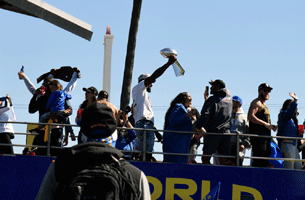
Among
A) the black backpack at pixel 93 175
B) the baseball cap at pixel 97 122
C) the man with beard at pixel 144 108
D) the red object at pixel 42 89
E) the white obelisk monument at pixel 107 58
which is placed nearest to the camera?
the black backpack at pixel 93 175

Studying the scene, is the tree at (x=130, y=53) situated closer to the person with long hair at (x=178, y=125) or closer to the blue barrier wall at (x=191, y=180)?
the blue barrier wall at (x=191, y=180)

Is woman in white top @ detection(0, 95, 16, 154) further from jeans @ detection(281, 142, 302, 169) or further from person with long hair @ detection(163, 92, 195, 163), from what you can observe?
jeans @ detection(281, 142, 302, 169)

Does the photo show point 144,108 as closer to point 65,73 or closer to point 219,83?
point 219,83

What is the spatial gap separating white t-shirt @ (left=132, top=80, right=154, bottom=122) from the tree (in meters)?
4.84

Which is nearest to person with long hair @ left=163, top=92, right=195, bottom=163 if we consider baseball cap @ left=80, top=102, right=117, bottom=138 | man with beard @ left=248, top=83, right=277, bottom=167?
man with beard @ left=248, top=83, right=277, bottom=167

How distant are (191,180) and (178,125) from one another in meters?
1.10

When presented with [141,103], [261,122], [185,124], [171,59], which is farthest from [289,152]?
[141,103]

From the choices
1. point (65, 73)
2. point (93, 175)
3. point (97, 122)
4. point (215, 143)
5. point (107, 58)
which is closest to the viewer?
point (93, 175)

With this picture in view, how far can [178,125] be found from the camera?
9.30 m

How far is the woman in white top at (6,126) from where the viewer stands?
9.62m

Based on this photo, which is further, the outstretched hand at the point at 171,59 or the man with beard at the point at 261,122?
the outstretched hand at the point at 171,59

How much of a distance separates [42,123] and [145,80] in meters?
1.97

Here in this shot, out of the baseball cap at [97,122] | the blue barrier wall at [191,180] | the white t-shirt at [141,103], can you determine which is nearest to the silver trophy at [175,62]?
the white t-shirt at [141,103]

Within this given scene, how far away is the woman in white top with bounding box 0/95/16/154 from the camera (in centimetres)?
962
